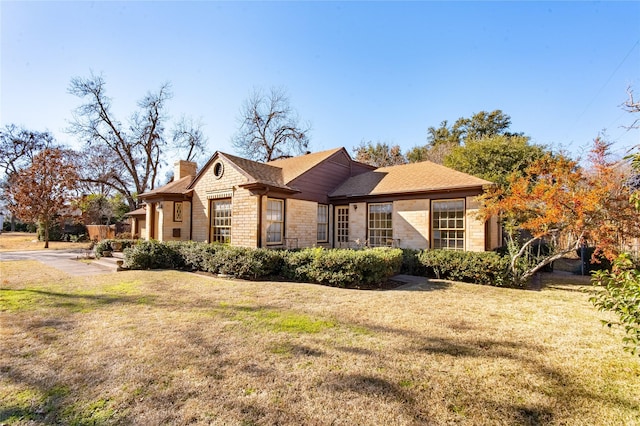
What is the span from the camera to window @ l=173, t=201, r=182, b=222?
49.9 ft

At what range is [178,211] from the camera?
15.3 metres

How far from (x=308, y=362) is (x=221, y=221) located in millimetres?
10877

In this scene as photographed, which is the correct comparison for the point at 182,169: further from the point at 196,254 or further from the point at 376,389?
the point at 376,389

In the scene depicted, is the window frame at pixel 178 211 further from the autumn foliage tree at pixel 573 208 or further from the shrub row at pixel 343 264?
the autumn foliage tree at pixel 573 208

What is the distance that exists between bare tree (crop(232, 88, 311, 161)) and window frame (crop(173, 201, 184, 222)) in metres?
18.4

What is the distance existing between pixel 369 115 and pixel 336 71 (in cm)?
636

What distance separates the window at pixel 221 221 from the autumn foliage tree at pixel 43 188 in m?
17.2

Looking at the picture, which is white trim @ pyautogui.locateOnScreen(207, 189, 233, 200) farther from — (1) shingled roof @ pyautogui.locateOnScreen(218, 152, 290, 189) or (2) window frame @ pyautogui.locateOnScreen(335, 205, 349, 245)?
(2) window frame @ pyautogui.locateOnScreen(335, 205, 349, 245)

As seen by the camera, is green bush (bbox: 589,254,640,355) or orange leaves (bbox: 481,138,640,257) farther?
orange leaves (bbox: 481,138,640,257)

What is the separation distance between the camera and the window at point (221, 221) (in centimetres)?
1340

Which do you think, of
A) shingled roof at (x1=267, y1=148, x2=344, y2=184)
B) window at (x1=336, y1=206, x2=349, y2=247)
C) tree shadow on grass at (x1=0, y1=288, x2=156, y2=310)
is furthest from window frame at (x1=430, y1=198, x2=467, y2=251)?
tree shadow on grass at (x1=0, y1=288, x2=156, y2=310)

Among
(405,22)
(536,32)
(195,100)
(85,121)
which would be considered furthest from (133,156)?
(536,32)

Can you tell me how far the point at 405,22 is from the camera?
33.7ft

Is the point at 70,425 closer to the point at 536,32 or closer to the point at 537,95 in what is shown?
the point at 536,32
